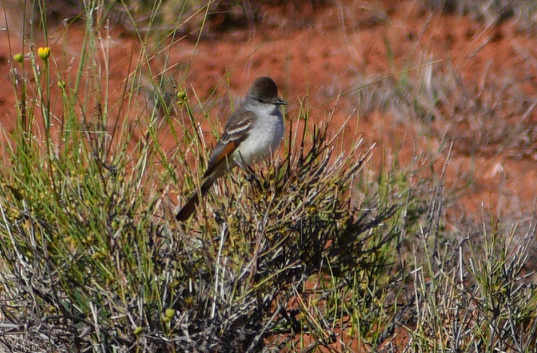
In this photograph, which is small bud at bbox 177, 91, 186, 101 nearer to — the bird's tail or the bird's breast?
the bird's tail

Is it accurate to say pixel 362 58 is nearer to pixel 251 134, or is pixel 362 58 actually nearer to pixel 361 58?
pixel 361 58

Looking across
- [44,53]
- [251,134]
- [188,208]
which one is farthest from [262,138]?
[44,53]

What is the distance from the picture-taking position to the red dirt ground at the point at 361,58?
6.99 m

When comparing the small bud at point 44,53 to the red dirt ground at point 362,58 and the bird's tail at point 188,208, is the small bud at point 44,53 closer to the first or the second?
the bird's tail at point 188,208

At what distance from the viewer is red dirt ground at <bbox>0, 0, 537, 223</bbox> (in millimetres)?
6988

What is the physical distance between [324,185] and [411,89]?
368 centimetres

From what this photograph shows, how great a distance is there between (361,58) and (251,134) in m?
3.83

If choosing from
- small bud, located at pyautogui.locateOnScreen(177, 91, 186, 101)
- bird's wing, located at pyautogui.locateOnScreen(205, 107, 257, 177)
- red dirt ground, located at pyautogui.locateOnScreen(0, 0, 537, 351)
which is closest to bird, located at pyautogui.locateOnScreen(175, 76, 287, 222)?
bird's wing, located at pyautogui.locateOnScreen(205, 107, 257, 177)

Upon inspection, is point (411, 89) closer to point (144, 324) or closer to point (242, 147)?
point (242, 147)

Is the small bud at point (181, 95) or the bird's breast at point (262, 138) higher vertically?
the small bud at point (181, 95)

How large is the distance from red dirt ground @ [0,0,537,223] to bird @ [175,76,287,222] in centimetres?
190

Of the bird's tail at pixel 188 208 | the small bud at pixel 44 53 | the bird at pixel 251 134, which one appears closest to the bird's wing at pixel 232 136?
the bird at pixel 251 134

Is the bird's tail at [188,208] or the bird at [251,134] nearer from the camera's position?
the bird's tail at [188,208]

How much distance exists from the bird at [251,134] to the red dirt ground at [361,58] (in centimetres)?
190
